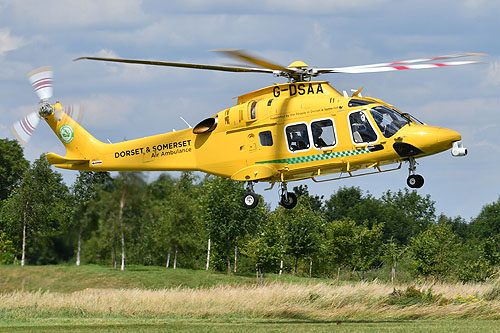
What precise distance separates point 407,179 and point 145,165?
394 inches

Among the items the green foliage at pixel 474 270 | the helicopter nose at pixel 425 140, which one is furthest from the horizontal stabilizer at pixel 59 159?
the green foliage at pixel 474 270

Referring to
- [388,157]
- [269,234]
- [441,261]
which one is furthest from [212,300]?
[441,261]

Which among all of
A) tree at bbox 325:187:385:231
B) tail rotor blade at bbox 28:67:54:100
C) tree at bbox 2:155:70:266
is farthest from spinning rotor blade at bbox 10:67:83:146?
tree at bbox 325:187:385:231

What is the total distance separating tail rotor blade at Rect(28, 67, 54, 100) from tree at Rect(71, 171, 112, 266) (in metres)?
6.59

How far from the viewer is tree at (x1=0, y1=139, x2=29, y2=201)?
74725 millimetres

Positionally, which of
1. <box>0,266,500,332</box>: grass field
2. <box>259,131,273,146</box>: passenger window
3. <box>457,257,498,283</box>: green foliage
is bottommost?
<box>0,266,500,332</box>: grass field

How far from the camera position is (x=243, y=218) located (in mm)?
68625

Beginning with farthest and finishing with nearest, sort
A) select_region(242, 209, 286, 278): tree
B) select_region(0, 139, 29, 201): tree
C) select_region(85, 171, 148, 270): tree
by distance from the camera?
select_region(0, 139, 29, 201): tree, select_region(242, 209, 286, 278): tree, select_region(85, 171, 148, 270): tree

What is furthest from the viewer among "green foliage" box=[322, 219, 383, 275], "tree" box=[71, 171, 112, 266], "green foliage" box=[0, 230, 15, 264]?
"green foliage" box=[322, 219, 383, 275]

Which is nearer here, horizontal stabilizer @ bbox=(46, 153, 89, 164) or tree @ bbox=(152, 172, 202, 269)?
horizontal stabilizer @ bbox=(46, 153, 89, 164)

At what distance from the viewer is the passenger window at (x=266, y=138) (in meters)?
26.8

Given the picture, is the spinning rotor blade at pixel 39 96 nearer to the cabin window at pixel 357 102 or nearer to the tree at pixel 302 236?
the cabin window at pixel 357 102

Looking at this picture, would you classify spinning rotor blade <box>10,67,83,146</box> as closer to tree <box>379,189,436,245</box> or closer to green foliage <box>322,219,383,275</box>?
green foliage <box>322,219,383,275</box>

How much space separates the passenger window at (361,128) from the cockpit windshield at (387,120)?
0.96ft
